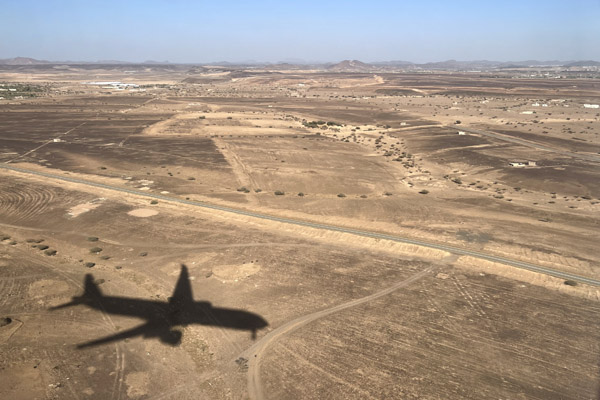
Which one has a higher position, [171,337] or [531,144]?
[531,144]

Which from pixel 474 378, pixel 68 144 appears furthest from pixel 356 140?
pixel 474 378

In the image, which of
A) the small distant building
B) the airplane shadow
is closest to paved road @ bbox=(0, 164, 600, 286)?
the airplane shadow

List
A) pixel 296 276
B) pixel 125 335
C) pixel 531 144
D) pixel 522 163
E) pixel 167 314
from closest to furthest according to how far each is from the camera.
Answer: pixel 125 335
pixel 167 314
pixel 296 276
pixel 522 163
pixel 531 144

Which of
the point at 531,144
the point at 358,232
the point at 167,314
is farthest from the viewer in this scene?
the point at 531,144

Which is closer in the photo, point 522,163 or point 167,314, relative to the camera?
point 167,314

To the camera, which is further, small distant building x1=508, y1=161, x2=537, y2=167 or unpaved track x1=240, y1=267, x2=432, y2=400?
small distant building x1=508, y1=161, x2=537, y2=167

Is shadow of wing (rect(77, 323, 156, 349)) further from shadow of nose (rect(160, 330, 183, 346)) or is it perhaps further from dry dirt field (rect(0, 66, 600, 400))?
shadow of nose (rect(160, 330, 183, 346))

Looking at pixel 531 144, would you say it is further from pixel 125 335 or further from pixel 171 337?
pixel 125 335

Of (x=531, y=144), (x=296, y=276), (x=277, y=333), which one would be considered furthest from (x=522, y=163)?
(x=277, y=333)
